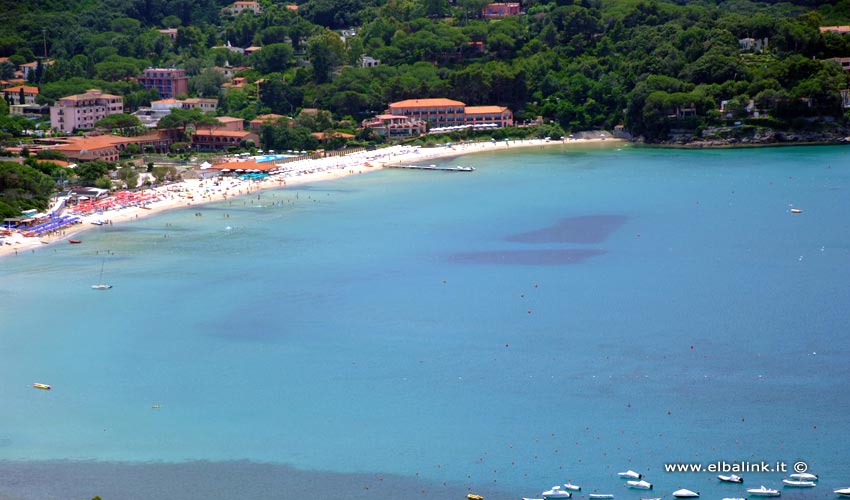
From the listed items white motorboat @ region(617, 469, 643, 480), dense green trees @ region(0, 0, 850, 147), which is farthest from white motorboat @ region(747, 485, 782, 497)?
dense green trees @ region(0, 0, 850, 147)

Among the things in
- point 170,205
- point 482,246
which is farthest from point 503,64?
point 482,246

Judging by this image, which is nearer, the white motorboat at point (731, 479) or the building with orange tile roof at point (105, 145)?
the white motorboat at point (731, 479)

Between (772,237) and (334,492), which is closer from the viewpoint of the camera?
(334,492)

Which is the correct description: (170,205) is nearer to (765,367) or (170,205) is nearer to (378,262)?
(378,262)

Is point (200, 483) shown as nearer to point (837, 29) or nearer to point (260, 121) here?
point (260, 121)

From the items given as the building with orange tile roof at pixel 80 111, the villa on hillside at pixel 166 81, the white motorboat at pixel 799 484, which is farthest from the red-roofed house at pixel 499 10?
the white motorboat at pixel 799 484

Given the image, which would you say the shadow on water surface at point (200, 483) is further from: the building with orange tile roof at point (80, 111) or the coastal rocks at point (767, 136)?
the coastal rocks at point (767, 136)

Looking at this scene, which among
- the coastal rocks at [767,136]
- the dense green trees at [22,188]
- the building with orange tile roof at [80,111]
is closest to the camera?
the dense green trees at [22,188]
